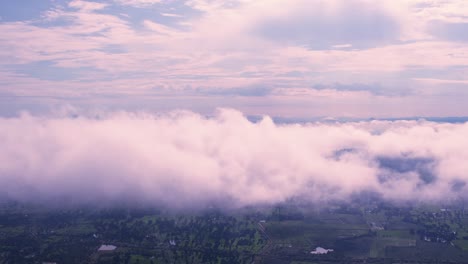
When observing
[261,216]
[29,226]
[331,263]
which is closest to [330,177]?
[261,216]

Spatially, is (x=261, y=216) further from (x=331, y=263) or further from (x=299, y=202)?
(x=331, y=263)

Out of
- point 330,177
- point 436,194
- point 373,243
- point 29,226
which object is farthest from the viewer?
point 330,177

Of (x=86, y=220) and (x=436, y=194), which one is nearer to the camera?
(x=86, y=220)

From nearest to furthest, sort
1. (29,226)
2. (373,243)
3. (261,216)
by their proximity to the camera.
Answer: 1. (373,243)
2. (29,226)
3. (261,216)

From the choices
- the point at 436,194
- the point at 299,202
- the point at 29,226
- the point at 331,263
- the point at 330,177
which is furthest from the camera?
the point at 330,177

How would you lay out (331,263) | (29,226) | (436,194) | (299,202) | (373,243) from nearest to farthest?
(331,263) → (373,243) → (29,226) → (299,202) → (436,194)

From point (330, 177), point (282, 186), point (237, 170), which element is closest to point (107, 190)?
point (237, 170)

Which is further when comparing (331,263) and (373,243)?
(373,243)

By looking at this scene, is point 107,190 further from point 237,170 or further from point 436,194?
point 436,194
